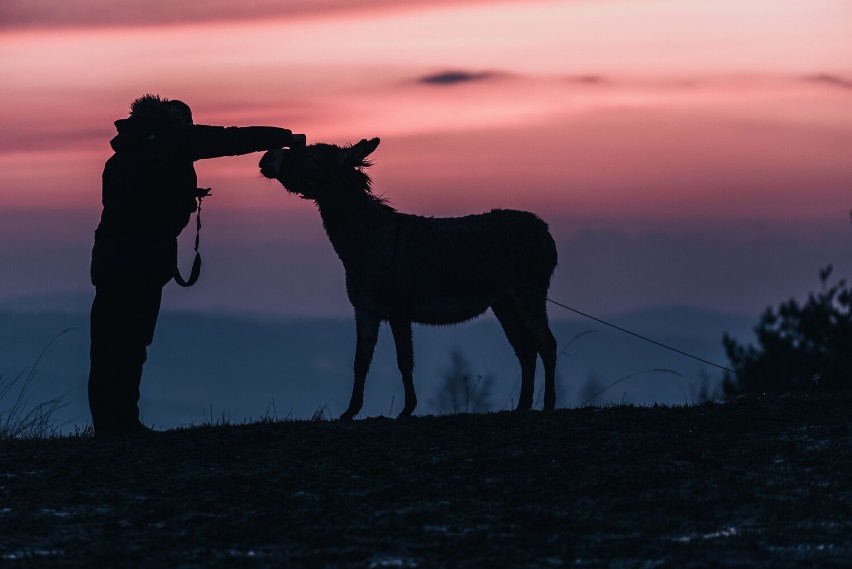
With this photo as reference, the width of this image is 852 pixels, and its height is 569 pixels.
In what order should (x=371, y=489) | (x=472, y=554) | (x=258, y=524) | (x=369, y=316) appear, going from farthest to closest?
1. (x=369, y=316)
2. (x=371, y=489)
3. (x=258, y=524)
4. (x=472, y=554)

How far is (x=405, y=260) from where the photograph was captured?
36.3ft

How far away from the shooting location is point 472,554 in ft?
20.7

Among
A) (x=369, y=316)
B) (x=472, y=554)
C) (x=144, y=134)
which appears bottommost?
(x=472, y=554)

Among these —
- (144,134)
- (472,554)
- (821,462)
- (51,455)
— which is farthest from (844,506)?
(144,134)

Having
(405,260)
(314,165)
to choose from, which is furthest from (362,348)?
(314,165)

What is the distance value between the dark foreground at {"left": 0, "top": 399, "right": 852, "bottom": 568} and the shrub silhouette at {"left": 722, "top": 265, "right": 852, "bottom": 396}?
73.1 feet

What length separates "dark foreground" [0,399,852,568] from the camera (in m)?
6.41

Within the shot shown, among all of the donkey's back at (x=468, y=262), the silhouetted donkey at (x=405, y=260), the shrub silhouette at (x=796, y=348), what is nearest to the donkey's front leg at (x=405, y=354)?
the silhouetted donkey at (x=405, y=260)

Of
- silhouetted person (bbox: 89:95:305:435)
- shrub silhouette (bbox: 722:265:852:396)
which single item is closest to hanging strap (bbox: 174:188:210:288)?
silhouetted person (bbox: 89:95:305:435)

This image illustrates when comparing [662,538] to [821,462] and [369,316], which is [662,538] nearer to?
[821,462]

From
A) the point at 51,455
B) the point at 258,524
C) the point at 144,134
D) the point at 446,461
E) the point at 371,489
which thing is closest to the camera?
the point at 258,524

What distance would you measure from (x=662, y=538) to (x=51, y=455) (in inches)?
181

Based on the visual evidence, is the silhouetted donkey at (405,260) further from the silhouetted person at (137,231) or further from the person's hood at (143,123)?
the person's hood at (143,123)

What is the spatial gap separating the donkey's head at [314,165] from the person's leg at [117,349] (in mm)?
1411
